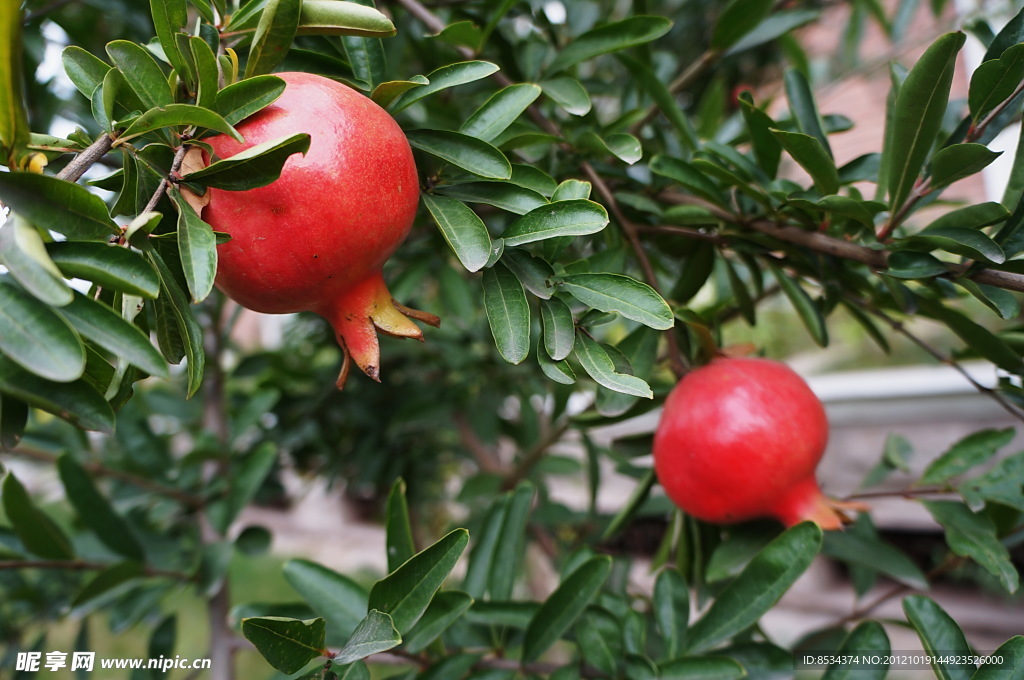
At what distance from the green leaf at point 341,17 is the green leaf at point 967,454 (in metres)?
0.68

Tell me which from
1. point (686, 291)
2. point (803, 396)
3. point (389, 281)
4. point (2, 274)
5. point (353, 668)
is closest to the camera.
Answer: point (2, 274)

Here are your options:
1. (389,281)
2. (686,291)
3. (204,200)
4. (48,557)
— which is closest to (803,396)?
(686,291)

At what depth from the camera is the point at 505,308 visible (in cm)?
49

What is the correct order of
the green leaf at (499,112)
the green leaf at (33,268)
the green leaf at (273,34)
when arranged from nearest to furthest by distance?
Result: 1. the green leaf at (33,268)
2. the green leaf at (273,34)
3. the green leaf at (499,112)

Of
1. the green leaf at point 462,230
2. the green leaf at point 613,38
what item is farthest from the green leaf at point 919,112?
the green leaf at point 462,230

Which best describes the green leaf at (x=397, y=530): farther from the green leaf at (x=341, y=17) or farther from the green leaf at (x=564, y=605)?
the green leaf at (x=341, y=17)

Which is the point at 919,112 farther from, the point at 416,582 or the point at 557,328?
the point at 416,582

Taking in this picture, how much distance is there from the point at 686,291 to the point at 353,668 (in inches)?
19.8

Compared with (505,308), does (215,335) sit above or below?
below

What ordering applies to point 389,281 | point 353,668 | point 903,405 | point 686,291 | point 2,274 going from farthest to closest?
point 903,405, point 389,281, point 686,291, point 353,668, point 2,274

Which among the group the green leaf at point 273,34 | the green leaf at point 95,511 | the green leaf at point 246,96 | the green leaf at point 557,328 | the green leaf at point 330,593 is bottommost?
the green leaf at point 95,511

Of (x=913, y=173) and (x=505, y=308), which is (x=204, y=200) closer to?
(x=505, y=308)

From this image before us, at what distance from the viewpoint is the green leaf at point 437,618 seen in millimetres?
587

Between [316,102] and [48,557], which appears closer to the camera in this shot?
[316,102]
